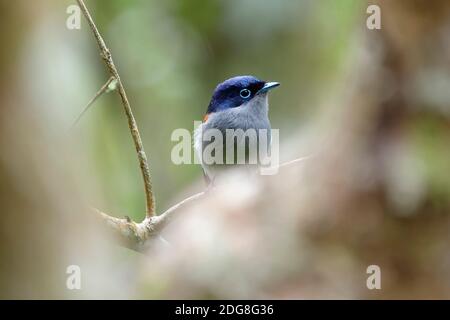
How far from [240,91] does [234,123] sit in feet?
0.62

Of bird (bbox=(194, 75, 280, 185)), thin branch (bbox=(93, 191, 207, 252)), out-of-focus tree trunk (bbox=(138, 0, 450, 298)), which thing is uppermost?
bird (bbox=(194, 75, 280, 185))

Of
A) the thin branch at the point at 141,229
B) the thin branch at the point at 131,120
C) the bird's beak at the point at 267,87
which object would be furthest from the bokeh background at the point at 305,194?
the bird's beak at the point at 267,87

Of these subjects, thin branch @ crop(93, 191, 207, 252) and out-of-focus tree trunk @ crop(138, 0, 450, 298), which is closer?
out-of-focus tree trunk @ crop(138, 0, 450, 298)

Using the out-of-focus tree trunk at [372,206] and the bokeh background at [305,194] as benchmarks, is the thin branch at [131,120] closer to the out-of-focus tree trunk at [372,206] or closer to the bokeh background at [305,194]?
the bokeh background at [305,194]

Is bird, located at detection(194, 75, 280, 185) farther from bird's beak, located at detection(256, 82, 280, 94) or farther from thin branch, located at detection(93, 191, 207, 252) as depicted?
thin branch, located at detection(93, 191, 207, 252)

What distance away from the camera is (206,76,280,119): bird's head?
4.31 m

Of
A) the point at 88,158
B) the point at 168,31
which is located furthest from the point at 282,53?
the point at 88,158

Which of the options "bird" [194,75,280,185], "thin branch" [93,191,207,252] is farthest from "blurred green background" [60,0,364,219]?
"thin branch" [93,191,207,252]

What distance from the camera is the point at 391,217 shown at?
6.77ft

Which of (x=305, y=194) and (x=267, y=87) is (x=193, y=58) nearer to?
(x=267, y=87)

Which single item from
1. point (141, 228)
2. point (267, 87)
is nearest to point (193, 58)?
point (267, 87)

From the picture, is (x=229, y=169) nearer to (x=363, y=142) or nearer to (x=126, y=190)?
(x=126, y=190)

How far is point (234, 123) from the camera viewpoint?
4320 mm

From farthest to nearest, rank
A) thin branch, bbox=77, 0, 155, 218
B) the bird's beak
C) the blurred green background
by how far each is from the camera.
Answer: the blurred green background → the bird's beak → thin branch, bbox=77, 0, 155, 218
